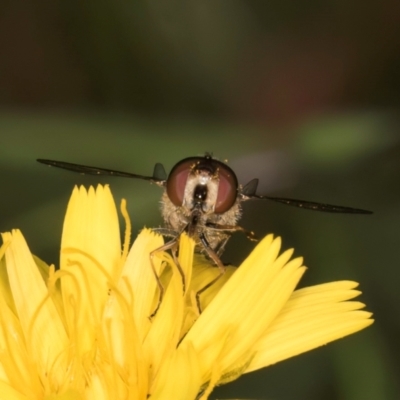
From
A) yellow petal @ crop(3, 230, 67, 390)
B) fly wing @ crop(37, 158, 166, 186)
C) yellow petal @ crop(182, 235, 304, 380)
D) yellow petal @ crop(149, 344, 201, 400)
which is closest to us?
yellow petal @ crop(149, 344, 201, 400)

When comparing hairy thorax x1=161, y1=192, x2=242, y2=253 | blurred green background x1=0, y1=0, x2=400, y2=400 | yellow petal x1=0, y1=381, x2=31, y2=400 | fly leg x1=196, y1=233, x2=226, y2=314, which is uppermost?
blurred green background x1=0, y1=0, x2=400, y2=400

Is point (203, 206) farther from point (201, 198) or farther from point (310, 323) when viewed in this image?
point (310, 323)

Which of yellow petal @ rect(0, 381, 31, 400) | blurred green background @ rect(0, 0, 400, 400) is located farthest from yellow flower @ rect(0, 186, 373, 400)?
blurred green background @ rect(0, 0, 400, 400)

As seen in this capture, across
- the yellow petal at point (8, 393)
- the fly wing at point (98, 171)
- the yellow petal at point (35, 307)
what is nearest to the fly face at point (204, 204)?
the fly wing at point (98, 171)

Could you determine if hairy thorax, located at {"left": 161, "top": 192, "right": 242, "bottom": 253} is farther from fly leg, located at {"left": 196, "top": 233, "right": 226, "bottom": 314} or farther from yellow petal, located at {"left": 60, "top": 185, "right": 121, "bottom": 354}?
yellow petal, located at {"left": 60, "top": 185, "right": 121, "bottom": 354}

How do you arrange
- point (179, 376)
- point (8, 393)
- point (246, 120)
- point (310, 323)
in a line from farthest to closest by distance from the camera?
point (246, 120) → point (310, 323) → point (8, 393) → point (179, 376)

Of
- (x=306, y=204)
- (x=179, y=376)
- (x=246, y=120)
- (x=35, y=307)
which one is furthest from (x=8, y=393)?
(x=246, y=120)
